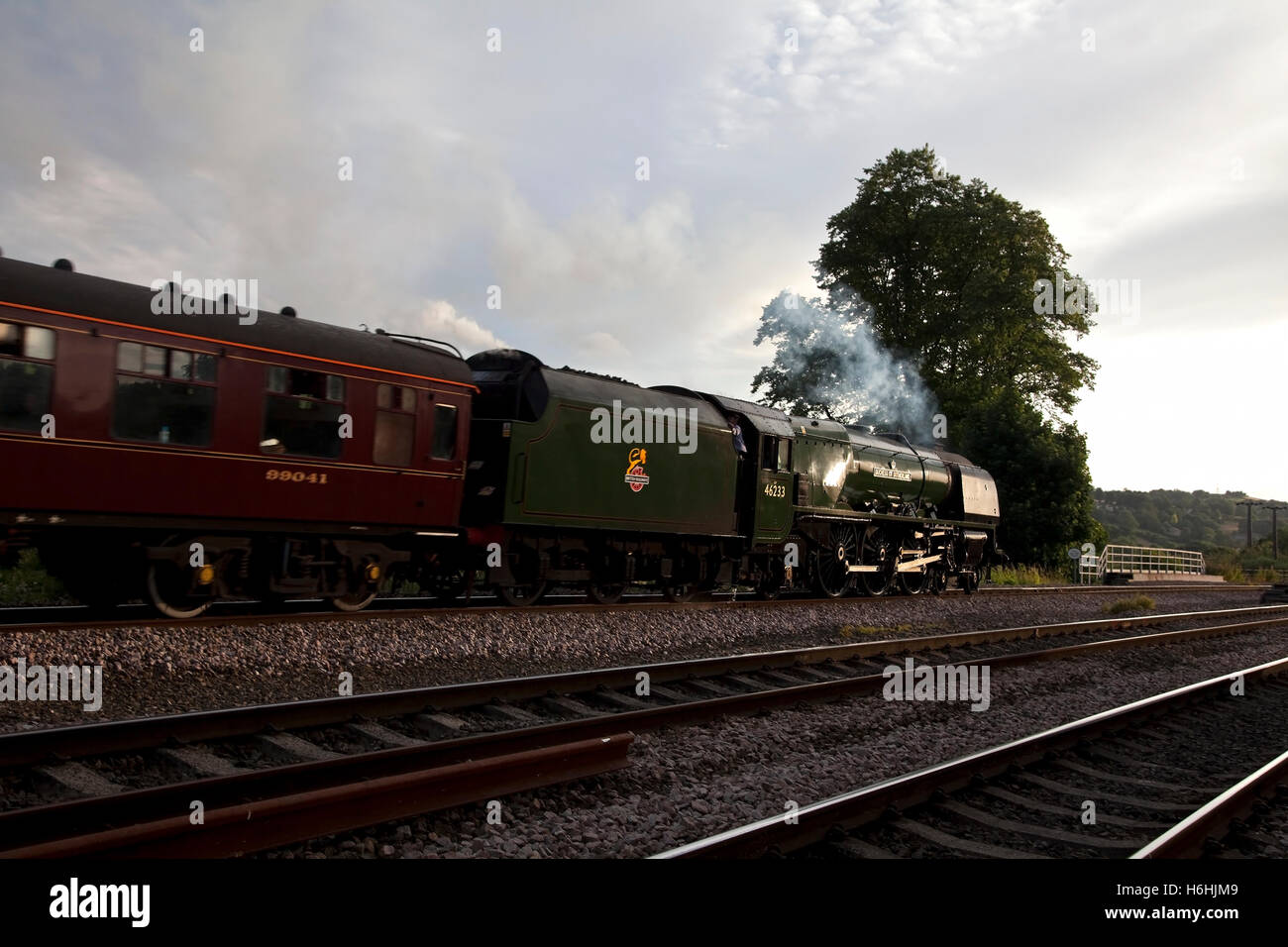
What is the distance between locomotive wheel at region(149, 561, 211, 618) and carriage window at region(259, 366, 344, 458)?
5.03 ft

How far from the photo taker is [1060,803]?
574cm

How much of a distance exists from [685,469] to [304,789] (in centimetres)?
947

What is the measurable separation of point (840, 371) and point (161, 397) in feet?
105

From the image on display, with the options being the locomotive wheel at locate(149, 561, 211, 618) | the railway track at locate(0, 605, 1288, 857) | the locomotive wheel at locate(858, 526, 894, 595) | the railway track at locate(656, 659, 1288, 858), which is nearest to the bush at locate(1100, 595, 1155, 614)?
the locomotive wheel at locate(858, 526, 894, 595)

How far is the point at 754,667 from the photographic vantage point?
9.59 metres

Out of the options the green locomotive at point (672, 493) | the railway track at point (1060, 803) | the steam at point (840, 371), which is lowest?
the railway track at point (1060, 803)

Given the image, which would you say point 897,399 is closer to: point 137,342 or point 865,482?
point 865,482

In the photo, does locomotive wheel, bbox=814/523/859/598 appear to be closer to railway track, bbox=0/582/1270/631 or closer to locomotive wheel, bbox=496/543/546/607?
railway track, bbox=0/582/1270/631

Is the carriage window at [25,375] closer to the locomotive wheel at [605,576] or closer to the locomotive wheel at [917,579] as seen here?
the locomotive wheel at [605,576]

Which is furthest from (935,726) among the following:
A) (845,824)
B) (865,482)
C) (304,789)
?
(865,482)

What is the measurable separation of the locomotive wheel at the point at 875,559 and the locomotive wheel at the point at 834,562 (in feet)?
2.35

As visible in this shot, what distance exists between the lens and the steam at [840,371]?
117 ft

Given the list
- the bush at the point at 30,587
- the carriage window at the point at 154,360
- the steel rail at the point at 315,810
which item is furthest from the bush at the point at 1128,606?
the bush at the point at 30,587

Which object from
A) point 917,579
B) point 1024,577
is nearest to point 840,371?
point 1024,577
